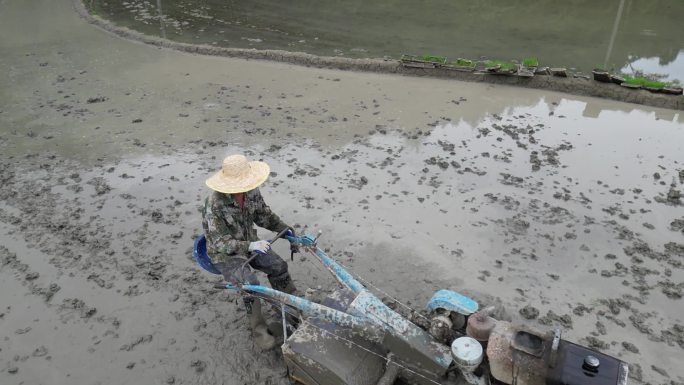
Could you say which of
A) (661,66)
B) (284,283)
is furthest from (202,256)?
(661,66)

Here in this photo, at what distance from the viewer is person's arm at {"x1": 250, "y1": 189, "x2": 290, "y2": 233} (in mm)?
3883

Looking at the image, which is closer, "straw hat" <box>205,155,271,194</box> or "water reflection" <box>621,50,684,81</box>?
"straw hat" <box>205,155,271,194</box>

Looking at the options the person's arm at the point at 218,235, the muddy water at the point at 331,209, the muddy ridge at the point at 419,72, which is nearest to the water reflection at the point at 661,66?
the muddy ridge at the point at 419,72

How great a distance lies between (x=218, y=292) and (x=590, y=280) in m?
3.64

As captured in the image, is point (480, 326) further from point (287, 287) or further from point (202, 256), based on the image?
point (202, 256)

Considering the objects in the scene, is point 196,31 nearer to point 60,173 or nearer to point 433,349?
point 60,173

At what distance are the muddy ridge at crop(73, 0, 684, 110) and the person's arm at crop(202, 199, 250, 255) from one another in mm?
7574

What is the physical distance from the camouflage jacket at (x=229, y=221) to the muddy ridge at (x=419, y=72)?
23.7 feet

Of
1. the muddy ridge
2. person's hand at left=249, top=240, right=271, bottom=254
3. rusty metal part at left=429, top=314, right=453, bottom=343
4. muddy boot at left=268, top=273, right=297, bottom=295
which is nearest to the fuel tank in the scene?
rusty metal part at left=429, top=314, right=453, bottom=343

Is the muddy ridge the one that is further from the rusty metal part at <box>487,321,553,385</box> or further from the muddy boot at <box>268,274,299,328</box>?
the rusty metal part at <box>487,321,553,385</box>

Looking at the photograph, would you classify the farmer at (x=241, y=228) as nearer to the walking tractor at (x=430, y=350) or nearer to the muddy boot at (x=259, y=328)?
the muddy boot at (x=259, y=328)

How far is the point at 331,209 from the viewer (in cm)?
581

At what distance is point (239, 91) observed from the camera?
9.64 m

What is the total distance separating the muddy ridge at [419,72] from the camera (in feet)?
28.2
